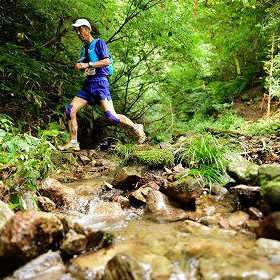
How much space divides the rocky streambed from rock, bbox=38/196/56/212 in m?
0.01

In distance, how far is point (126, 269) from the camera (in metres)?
2.11

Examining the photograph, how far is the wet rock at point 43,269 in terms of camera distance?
235 cm

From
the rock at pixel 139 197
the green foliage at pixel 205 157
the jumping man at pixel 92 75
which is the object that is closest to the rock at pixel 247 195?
the green foliage at pixel 205 157

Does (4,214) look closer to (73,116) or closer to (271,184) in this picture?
(271,184)

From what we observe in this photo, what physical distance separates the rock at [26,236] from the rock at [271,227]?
175cm

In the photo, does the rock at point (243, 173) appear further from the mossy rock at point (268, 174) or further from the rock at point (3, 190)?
the rock at point (3, 190)

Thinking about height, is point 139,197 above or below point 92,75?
below

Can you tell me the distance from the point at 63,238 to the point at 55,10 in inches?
248

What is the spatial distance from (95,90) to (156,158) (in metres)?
1.68

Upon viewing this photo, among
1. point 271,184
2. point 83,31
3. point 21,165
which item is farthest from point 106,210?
point 83,31

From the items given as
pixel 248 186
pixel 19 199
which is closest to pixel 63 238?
pixel 19 199

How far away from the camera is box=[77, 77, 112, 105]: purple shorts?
19.0ft

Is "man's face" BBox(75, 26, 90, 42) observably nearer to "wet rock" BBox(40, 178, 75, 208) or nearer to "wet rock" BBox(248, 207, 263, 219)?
"wet rock" BBox(40, 178, 75, 208)

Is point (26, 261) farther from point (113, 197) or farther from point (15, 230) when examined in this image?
point (113, 197)
